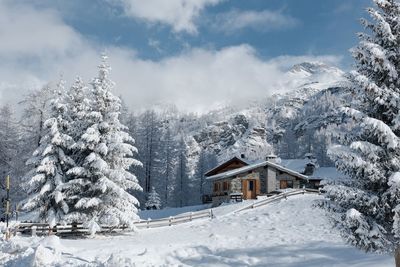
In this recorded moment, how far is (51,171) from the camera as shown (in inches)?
1207

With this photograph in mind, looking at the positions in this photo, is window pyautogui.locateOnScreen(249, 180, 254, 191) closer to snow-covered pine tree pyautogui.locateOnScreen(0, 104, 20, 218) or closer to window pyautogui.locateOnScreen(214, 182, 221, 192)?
window pyautogui.locateOnScreen(214, 182, 221, 192)

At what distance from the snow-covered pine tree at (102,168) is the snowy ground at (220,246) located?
1821mm

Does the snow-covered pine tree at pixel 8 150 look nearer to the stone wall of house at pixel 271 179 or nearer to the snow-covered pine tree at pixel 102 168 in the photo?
the snow-covered pine tree at pixel 102 168

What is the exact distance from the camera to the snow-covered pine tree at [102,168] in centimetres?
2995

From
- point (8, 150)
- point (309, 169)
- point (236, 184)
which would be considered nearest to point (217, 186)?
point (236, 184)

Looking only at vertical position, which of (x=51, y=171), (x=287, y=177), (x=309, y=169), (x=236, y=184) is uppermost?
(x=309, y=169)

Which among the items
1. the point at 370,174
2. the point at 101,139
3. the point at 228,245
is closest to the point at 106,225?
the point at 101,139

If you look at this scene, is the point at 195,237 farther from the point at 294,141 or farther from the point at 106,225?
the point at 294,141

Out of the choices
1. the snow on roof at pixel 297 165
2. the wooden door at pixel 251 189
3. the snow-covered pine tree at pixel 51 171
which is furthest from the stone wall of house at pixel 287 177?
the snow-covered pine tree at pixel 51 171

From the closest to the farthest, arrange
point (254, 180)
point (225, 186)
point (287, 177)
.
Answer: point (254, 180) < point (225, 186) < point (287, 177)

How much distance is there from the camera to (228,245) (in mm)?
26250

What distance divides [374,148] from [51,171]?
2203 centimetres

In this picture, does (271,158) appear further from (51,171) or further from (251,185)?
(51,171)

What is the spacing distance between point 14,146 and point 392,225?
38.8m
